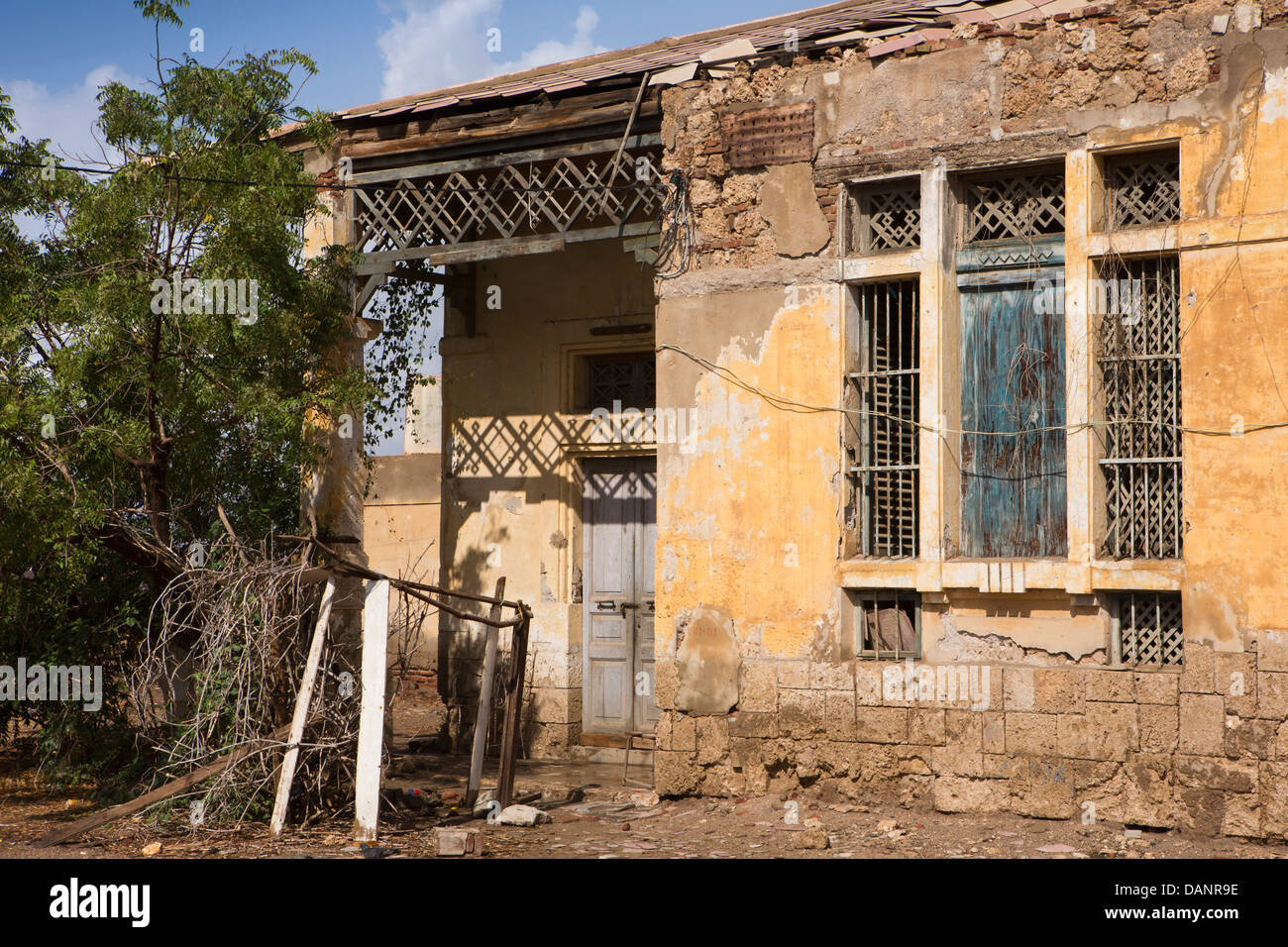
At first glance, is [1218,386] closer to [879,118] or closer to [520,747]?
[879,118]

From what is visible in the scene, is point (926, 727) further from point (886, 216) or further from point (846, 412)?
point (886, 216)

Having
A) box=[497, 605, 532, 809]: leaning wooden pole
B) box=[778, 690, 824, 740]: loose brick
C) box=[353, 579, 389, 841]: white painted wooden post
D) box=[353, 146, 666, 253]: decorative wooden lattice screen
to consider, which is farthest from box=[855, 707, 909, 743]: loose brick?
box=[353, 146, 666, 253]: decorative wooden lattice screen

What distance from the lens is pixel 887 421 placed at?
26.4ft

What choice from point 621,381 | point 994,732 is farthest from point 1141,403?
point 621,381

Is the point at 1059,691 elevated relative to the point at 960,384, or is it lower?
lower

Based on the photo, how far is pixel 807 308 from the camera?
8031 mm

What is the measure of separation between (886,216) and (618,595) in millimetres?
4163

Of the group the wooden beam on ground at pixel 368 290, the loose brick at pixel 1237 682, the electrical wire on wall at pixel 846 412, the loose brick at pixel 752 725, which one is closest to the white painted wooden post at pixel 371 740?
the loose brick at pixel 752 725

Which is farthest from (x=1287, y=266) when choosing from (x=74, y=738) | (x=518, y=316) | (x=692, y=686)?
(x=74, y=738)

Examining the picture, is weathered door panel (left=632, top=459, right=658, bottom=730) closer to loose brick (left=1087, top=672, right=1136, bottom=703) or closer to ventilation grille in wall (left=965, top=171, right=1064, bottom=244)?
ventilation grille in wall (left=965, top=171, right=1064, bottom=244)

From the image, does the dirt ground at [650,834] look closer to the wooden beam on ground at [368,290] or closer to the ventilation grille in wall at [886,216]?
the ventilation grille in wall at [886,216]

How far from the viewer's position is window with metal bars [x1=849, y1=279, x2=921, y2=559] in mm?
7973

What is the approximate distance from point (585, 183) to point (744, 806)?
4.35m

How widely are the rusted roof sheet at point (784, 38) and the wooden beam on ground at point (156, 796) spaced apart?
16.3ft
